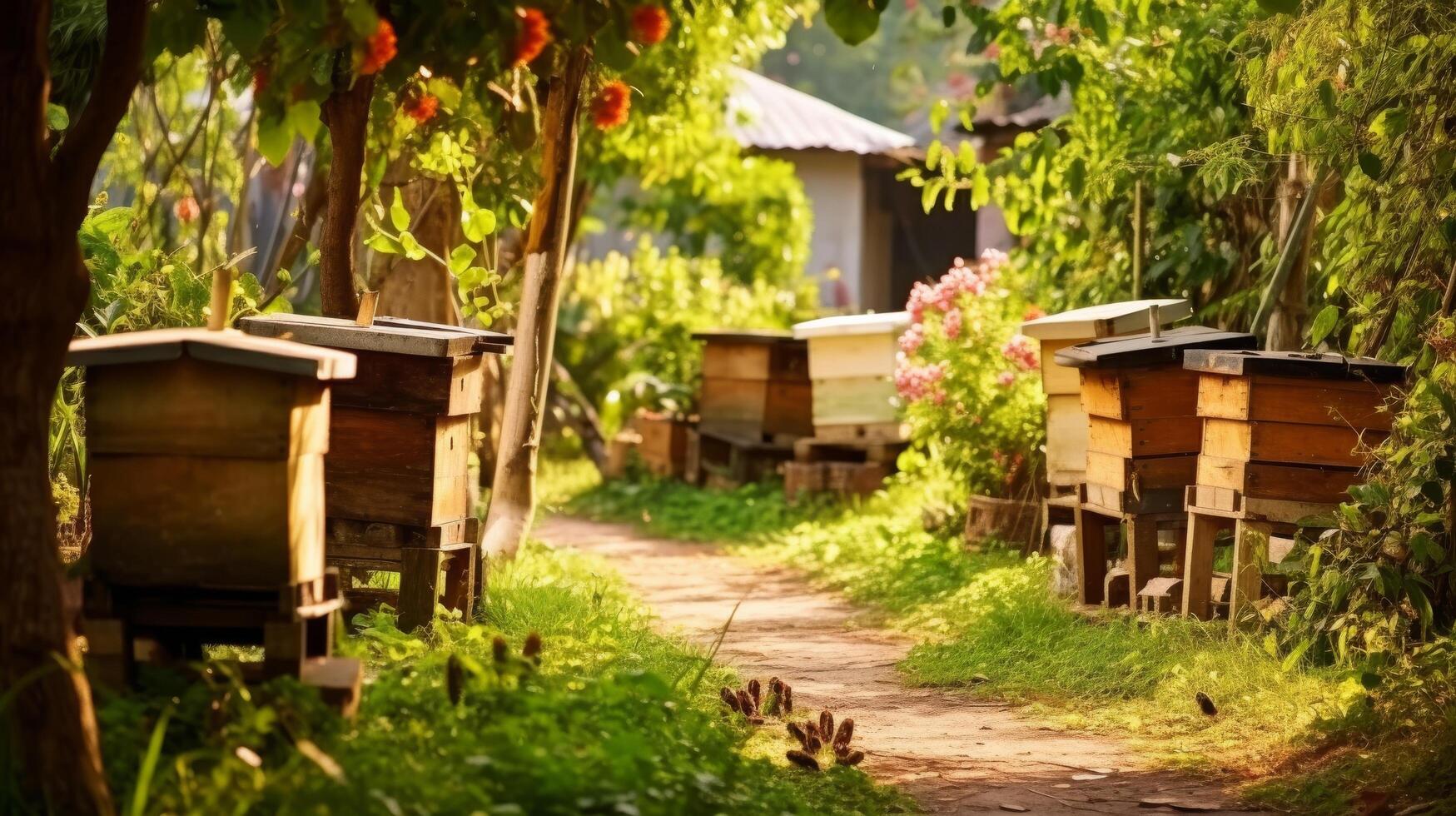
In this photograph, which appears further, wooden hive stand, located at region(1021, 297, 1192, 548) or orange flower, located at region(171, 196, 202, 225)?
orange flower, located at region(171, 196, 202, 225)

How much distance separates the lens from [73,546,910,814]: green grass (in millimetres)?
3645

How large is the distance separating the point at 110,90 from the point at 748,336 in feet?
30.6

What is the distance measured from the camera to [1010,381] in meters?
10.6

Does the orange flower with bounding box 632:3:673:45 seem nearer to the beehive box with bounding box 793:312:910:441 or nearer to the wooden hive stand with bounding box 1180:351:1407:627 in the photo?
the wooden hive stand with bounding box 1180:351:1407:627

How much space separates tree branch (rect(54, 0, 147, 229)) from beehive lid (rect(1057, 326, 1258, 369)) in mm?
4528

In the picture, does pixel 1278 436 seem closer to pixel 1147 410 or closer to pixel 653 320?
pixel 1147 410

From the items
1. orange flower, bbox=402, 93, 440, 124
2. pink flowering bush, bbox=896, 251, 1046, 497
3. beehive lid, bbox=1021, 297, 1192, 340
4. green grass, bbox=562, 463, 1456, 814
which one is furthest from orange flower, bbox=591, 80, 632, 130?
pink flowering bush, bbox=896, 251, 1046, 497

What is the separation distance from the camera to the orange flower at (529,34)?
412 centimetres

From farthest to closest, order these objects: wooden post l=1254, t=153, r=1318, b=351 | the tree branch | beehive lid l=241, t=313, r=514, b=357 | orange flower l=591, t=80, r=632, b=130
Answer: wooden post l=1254, t=153, r=1318, b=351 < orange flower l=591, t=80, r=632, b=130 < beehive lid l=241, t=313, r=514, b=357 < the tree branch

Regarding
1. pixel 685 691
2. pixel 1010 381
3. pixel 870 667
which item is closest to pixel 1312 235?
pixel 1010 381

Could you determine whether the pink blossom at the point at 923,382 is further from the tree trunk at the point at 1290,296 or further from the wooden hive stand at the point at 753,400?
the tree trunk at the point at 1290,296

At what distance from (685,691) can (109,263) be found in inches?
124

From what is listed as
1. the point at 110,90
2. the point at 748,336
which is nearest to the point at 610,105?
the point at 110,90

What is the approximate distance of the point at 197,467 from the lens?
4328 mm
